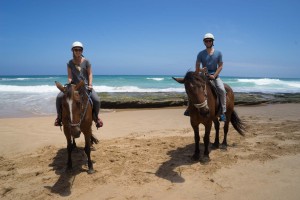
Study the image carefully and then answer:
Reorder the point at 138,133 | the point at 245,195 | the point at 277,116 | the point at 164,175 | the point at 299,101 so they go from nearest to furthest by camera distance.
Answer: the point at 245,195 → the point at 164,175 → the point at 138,133 → the point at 277,116 → the point at 299,101

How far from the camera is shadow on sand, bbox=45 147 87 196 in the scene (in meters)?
4.37

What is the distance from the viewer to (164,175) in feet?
15.8

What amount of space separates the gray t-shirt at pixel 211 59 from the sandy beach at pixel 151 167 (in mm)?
1976

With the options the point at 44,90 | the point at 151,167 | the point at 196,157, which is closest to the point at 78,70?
the point at 151,167

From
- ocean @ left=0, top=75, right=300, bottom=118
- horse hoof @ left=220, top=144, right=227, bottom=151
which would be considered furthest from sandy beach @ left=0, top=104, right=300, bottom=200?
ocean @ left=0, top=75, right=300, bottom=118

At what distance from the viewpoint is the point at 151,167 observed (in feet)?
A: 17.2

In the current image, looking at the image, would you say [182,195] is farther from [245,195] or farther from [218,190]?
[245,195]

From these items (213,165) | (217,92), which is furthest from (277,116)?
(213,165)

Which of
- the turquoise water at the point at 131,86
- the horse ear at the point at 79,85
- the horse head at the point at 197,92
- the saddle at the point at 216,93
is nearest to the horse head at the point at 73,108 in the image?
the horse ear at the point at 79,85

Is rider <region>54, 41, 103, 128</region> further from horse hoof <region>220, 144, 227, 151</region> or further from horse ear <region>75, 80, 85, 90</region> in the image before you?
horse hoof <region>220, 144, 227, 151</region>

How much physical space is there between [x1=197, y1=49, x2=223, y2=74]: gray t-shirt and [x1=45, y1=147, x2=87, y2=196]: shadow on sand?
356 centimetres

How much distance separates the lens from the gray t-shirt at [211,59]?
6.16 m

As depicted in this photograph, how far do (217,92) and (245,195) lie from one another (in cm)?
270

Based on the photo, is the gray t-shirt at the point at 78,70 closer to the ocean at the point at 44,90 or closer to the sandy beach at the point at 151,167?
the sandy beach at the point at 151,167
